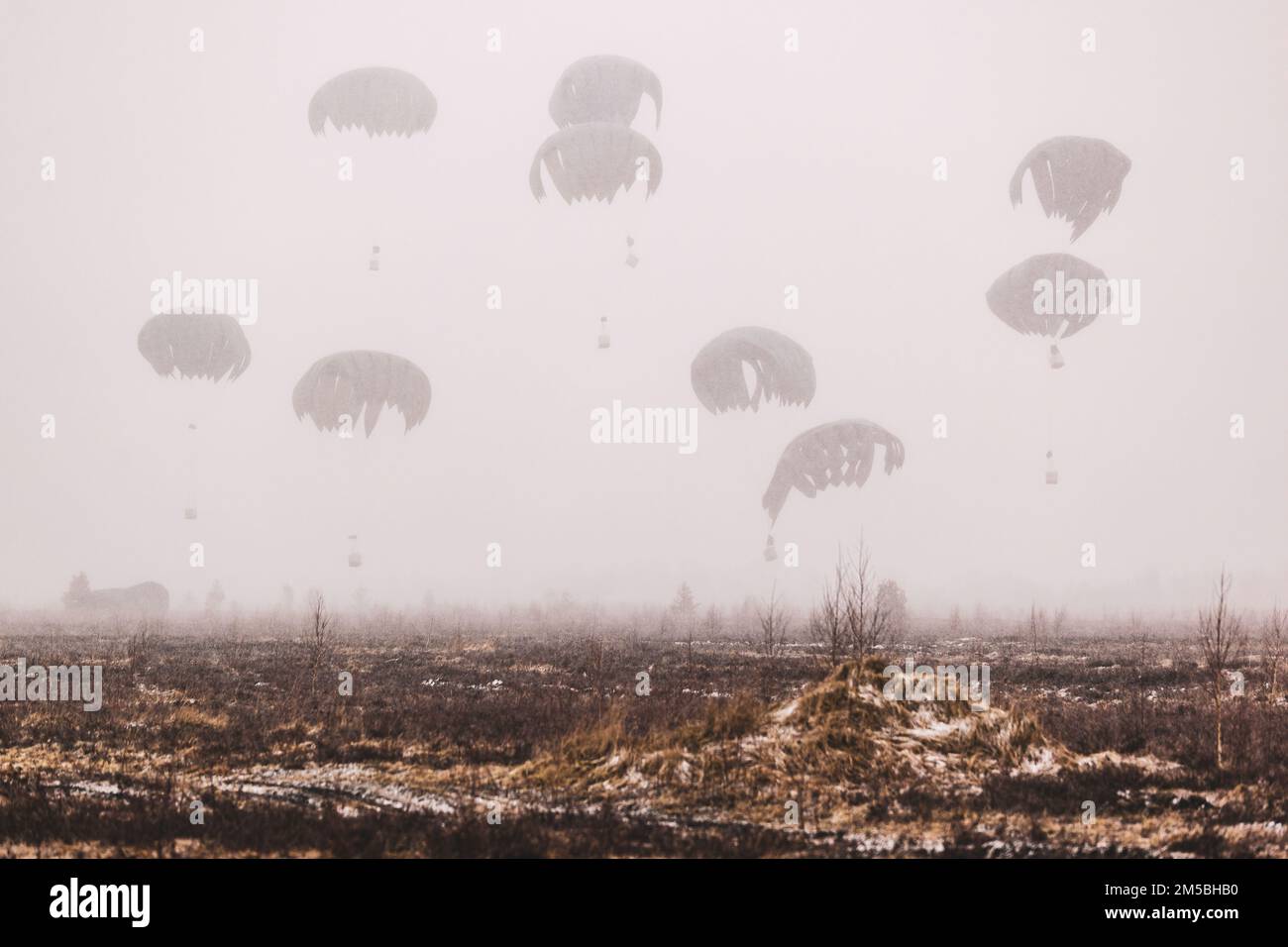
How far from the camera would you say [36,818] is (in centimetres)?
1025

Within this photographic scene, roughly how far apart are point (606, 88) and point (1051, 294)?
25623 mm

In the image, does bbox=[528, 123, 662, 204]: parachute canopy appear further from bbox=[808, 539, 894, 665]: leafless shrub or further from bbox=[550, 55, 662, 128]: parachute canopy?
bbox=[808, 539, 894, 665]: leafless shrub

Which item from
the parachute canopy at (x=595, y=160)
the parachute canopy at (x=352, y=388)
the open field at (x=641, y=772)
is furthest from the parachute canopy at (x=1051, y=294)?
the parachute canopy at (x=352, y=388)

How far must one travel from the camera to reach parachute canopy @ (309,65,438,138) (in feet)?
168

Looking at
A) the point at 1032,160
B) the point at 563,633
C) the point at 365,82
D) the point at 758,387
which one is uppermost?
the point at 365,82

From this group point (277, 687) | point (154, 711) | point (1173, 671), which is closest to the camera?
point (154, 711)

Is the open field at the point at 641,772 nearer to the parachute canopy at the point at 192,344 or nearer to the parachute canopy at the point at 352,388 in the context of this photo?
the parachute canopy at the point at 352,388

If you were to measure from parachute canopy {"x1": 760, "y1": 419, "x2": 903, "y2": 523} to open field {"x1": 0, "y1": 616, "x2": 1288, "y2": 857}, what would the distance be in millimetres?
28967

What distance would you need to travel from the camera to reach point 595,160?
45.5 meters

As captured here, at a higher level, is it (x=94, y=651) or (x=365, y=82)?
(x=365, y=82)
